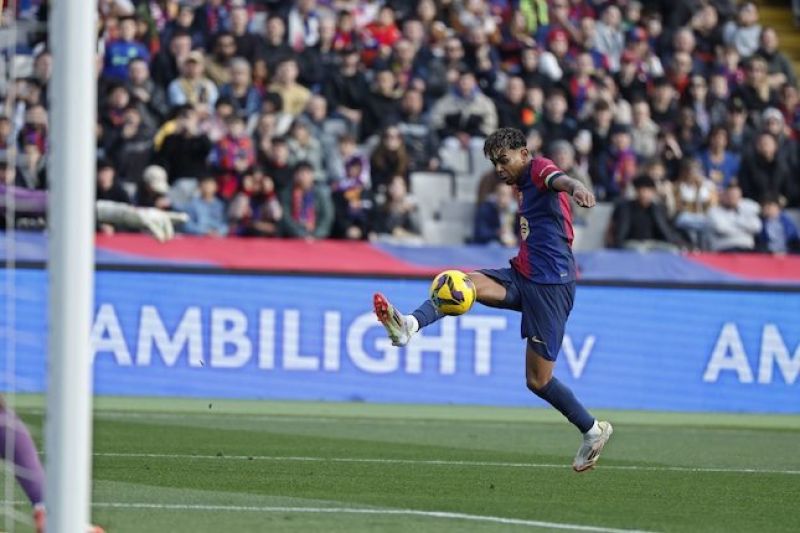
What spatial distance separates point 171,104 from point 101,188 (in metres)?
1.98

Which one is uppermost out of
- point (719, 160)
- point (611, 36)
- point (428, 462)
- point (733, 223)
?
point (611, 36)

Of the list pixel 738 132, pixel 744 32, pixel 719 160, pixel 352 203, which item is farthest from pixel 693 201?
pixel 744 32

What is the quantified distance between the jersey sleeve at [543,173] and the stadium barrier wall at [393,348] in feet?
20.9

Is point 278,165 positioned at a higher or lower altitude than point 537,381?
higher

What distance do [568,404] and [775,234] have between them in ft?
30.7

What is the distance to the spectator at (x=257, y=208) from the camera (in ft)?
61.1

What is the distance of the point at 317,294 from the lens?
678 inches

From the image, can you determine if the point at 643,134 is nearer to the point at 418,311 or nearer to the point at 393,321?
the point at 418,311

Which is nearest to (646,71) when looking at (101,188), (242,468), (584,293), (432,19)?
(432,19)

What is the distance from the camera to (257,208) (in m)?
19.0

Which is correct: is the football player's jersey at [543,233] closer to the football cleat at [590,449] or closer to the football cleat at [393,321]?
the football cleat at [393,321]

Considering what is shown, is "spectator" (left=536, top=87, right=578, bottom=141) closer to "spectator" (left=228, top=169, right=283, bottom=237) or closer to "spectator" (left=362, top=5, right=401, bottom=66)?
"spectator" (left=362, top=5, right=401, bottom=66)

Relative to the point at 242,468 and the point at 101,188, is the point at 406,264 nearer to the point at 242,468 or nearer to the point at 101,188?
the point at 101,188

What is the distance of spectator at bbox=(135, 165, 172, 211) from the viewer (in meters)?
18.6
